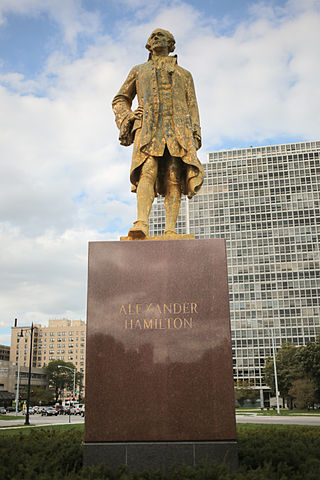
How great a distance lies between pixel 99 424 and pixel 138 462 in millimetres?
620

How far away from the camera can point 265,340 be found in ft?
288

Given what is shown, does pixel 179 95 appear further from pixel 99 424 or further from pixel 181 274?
pixel 99 424

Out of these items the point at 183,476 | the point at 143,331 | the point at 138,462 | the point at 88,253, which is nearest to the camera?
the point at 183,476

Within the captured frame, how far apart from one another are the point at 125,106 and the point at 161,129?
95 centimetres

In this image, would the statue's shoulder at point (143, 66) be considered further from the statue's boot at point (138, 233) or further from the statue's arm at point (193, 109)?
the statue's boot at point (138, 233)

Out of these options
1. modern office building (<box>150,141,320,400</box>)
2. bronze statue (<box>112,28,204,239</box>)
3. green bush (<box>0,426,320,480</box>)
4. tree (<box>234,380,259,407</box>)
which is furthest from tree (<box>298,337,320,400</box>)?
bronze statue (<box>112,28,204,239</box>)

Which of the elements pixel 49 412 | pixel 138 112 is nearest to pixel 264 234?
pixel 49 412

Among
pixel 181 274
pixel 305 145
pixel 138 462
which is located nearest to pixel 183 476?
pixel 138 462

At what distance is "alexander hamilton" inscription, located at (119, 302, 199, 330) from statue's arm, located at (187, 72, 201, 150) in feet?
10.3

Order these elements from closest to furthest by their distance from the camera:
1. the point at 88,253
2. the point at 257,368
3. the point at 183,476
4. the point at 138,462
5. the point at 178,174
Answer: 1. the point at 183,476
2. the point at 138,462
3. the point at 88,253
4. the point at 178,174
5. the point at 257,368

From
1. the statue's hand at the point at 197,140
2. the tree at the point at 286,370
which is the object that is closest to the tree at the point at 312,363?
the tree at the point at 286,370

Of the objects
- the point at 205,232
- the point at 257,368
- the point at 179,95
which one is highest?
the point at 205,232

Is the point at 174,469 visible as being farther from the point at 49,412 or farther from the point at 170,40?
the point at 49,412

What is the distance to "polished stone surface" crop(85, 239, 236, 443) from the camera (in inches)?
207
